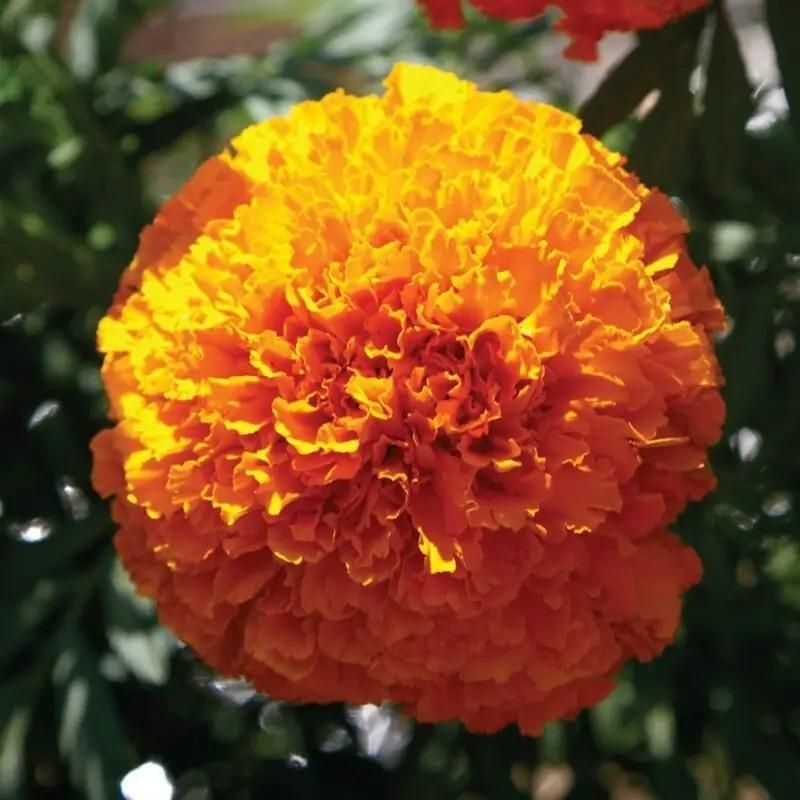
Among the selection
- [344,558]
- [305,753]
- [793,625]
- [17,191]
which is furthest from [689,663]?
[17,191]

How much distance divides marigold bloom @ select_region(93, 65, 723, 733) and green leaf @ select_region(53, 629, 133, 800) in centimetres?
17

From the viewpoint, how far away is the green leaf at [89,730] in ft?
1.71

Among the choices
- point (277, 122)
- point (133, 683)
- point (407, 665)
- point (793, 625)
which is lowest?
point (793, 625)

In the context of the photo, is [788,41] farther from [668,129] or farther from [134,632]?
[134,632]

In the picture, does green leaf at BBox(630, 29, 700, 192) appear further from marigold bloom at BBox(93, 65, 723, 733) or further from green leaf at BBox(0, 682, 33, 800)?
green leaf at BBox(0, 682, 33, 800)

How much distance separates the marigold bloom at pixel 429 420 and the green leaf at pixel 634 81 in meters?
0.12

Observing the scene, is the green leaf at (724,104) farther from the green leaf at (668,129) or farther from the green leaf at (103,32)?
the green leaf at (103,32)

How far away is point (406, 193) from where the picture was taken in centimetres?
37

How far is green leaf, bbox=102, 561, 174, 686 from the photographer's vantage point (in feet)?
1.81

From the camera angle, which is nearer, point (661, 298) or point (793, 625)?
point (661, 298)

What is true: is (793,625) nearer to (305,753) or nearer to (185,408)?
(305,753)

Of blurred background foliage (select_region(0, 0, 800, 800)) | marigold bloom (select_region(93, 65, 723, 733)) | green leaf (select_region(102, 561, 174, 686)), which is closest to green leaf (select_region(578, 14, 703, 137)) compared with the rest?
blurred background foliage (select_region(0, 0, 800, 800))

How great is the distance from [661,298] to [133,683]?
1.26 feet

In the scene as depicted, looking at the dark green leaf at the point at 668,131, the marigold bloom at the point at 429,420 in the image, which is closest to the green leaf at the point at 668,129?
the dark green leaf at the point at 668,131
